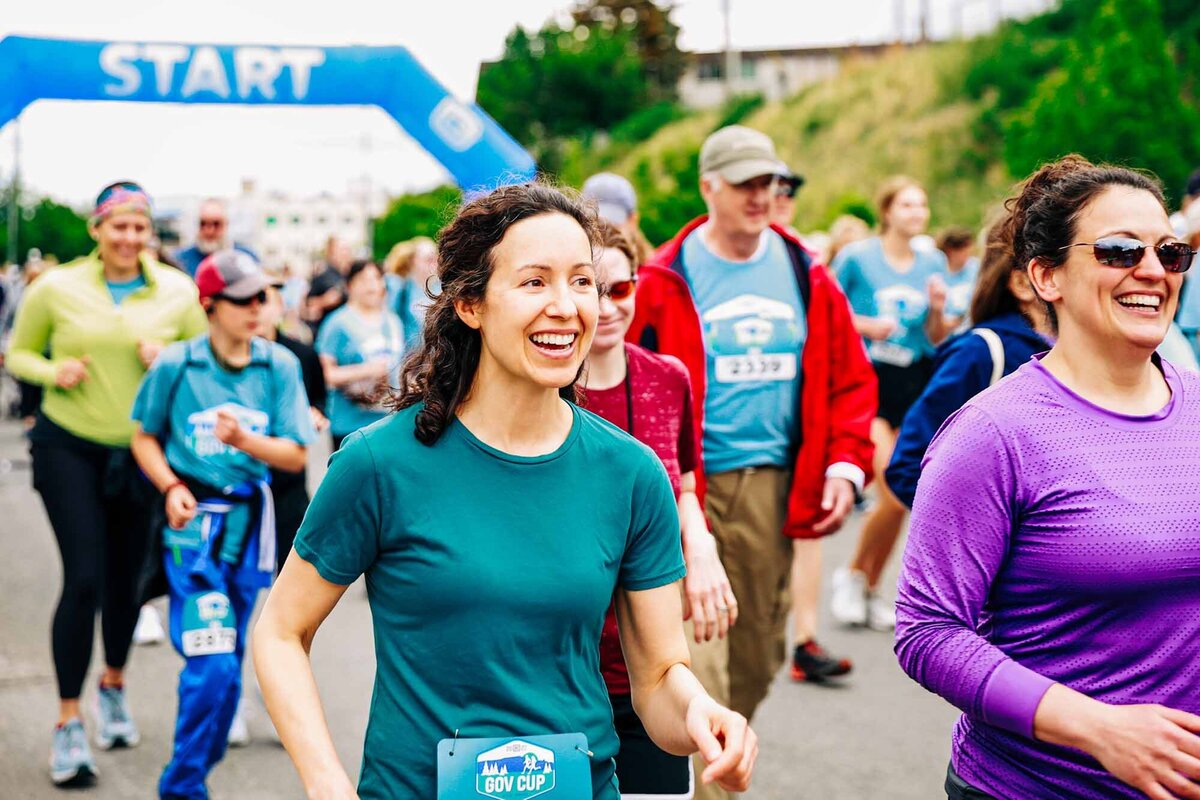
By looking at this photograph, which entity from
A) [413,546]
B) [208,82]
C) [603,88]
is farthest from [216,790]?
[603,88]

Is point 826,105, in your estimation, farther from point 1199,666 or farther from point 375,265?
point 1199,666

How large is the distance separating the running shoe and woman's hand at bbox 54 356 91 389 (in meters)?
3.53

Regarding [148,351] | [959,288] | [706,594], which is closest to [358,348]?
[148,351]

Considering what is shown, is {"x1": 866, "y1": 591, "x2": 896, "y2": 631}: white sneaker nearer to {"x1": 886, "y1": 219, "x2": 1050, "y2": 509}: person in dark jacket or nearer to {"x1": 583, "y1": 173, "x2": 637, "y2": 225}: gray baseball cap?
{"x1": 583, "y1": 173, "x2": 637, "y2": 225}: gray baseball cap

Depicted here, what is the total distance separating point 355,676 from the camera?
23.8 feet

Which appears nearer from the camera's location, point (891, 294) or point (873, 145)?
point (891, 294)

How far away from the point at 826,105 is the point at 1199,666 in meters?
48.2

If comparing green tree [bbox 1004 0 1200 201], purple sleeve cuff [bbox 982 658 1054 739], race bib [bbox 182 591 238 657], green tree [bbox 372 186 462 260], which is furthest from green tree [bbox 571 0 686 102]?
purple sleeve cuff [bbox 982 658 1054 739]

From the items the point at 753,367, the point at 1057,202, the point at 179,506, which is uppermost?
the point at 1057,202

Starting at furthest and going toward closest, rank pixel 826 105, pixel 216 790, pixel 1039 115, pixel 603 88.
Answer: pixel 603 88, pixel 826 105, pixel 1039 115, pixel 216 790

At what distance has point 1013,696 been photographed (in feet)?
8.26

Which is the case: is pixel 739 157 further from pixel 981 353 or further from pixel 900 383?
pixel 900 383

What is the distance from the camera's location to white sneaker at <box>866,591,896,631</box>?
8172 millimetres

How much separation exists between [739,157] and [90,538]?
294 centimetres
